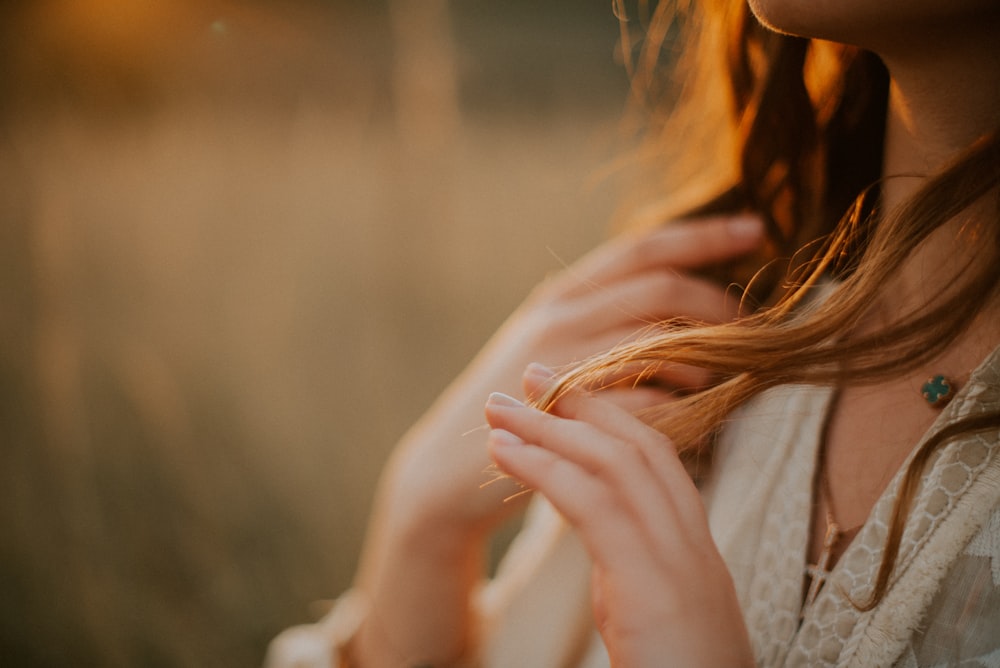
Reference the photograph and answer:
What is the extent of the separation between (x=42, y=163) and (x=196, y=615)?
1.45 meters

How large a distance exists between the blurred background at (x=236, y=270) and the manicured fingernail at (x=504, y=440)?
154 centimetres

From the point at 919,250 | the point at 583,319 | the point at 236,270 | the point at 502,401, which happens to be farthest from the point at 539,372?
the point at 236,270

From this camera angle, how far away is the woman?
0.44 metres

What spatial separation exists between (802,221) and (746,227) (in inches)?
2.9

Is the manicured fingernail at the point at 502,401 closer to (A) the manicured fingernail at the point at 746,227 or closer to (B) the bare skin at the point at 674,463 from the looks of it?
(B) the bare skin at the point at 674,463

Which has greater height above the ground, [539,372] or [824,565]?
[539,372]

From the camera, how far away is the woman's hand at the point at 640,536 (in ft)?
1.39

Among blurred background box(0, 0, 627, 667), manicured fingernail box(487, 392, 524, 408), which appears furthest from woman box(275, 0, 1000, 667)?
blurred background box(0, 0, 627, 667)

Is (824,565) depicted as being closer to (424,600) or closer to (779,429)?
(779,429)

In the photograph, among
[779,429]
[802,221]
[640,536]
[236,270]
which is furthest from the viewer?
[236,270]

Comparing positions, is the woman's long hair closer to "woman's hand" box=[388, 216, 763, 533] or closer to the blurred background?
"woman's hand" box=[388, 216, 763, 533]

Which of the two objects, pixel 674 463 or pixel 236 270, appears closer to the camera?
pixel 674 463

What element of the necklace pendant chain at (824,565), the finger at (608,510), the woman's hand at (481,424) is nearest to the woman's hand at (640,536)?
the finger at (608,510)

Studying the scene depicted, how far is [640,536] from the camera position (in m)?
0.43
